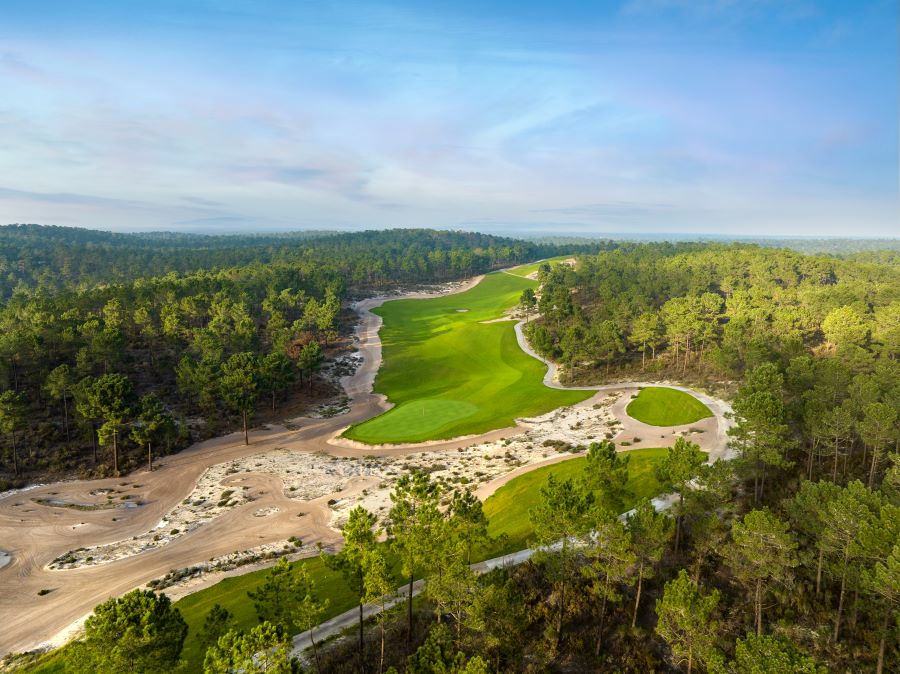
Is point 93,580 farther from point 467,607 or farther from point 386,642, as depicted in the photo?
point 467,607

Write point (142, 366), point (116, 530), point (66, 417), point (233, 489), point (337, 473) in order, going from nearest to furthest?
point (116, 530) < point (233, 489) < point (337, 473) < point (66, 417) < point (142, 366)

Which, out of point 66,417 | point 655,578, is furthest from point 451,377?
point 655,578

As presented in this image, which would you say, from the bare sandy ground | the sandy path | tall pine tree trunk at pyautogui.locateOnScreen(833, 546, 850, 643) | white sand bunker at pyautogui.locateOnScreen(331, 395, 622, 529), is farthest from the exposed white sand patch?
tall pine tree trunk at pyautogui.locateOnScreen(833, 546, 850, 643)

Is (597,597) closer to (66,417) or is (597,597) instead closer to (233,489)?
(233,489)

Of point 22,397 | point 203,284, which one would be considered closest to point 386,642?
point 22,397

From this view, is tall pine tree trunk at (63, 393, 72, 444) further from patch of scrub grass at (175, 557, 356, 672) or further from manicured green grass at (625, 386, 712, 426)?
manicured green grass at (625, 386, 712, 426)

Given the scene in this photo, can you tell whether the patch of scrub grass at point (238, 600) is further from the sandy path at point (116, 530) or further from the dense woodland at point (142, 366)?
the dense woodland at point (142, 366)
